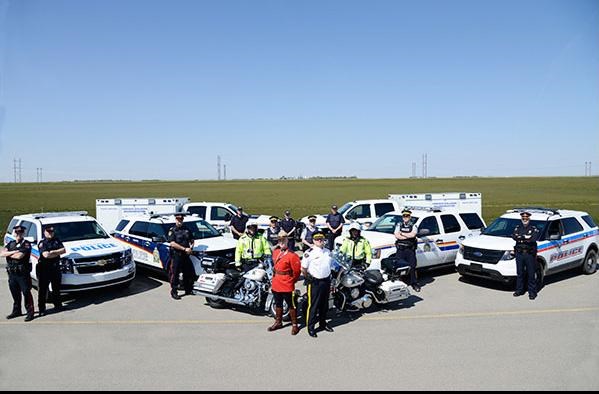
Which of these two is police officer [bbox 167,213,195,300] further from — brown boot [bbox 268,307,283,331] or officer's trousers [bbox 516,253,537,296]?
officer's trousers [bbox 516,253,537,296]

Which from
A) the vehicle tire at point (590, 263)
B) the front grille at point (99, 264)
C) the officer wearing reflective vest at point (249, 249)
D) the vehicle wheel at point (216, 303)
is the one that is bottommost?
the vehicle wheel at point (216, 303)

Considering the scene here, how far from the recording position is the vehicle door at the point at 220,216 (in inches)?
643

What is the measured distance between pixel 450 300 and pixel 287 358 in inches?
180

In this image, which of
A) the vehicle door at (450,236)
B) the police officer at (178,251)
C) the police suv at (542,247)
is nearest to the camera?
the police officer at (178,251)

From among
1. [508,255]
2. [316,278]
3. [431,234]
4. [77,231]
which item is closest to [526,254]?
[508,255]

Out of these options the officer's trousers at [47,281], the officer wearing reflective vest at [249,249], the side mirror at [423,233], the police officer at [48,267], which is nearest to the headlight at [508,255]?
the side mirror at [423,233]

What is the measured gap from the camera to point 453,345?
21.9 feet

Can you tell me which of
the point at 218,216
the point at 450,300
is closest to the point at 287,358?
the point at 450,300

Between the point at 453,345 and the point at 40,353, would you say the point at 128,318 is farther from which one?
the point at 453,345

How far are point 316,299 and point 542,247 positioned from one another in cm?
618

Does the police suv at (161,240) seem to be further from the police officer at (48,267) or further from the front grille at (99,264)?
the police officer at (48,267)

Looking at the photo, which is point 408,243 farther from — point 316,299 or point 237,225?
point 237,225

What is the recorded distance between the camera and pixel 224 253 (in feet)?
35.7

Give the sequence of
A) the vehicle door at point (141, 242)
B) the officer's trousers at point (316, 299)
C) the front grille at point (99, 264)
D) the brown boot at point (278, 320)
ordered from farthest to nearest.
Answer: the vehicle door at point (141, 242), the front grille at point (99, 264), the brown boot at point (278, 320), the officer's trousers at point (316, 299)
